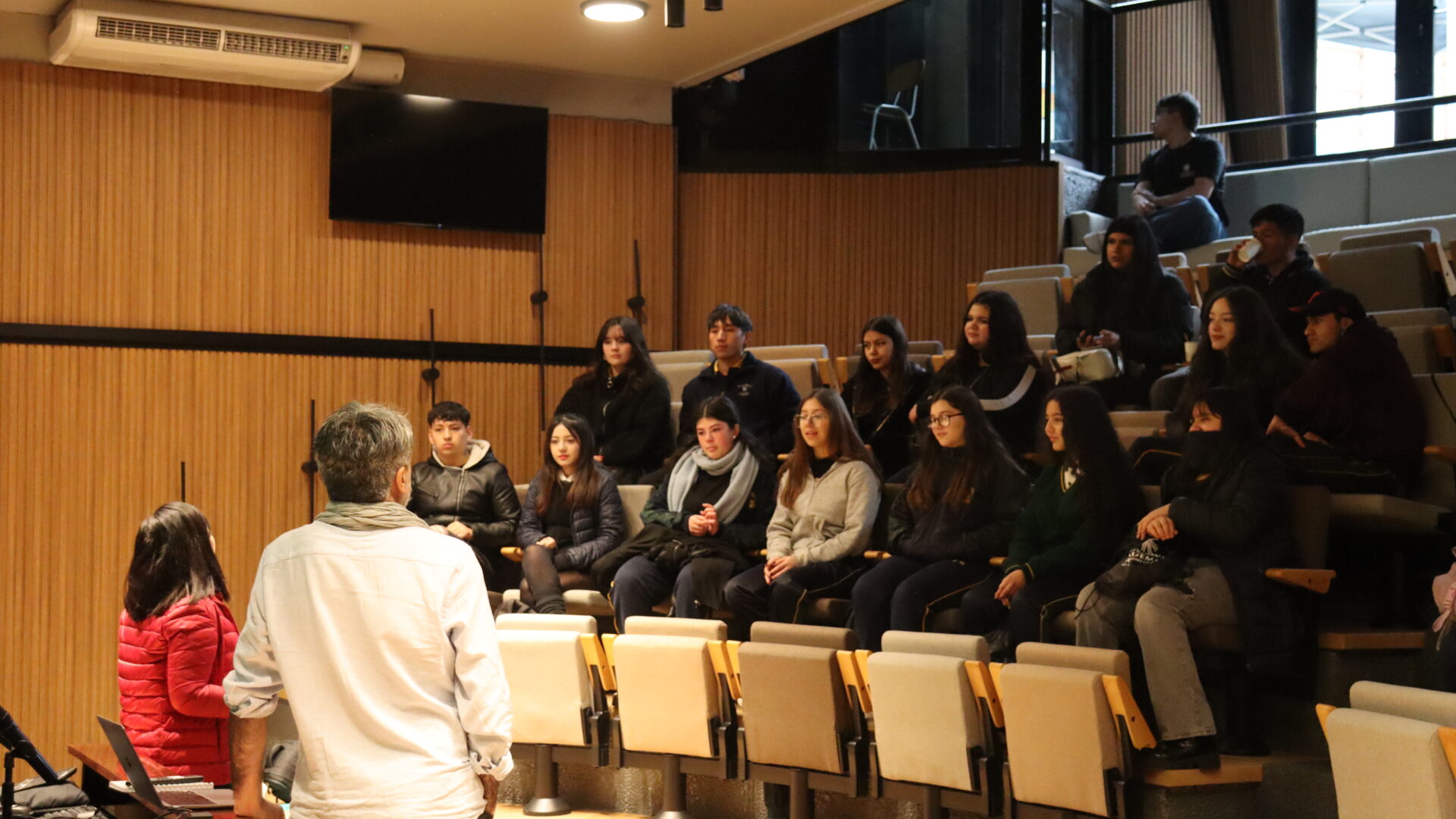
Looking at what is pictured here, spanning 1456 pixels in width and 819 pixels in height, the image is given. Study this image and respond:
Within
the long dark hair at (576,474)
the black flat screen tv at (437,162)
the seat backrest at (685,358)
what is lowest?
the long dark hair at (576,474)

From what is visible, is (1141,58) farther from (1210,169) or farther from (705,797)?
(705,797)

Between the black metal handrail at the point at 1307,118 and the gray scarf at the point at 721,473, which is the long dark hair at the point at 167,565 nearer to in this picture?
the gray scarf at the point at 721,473

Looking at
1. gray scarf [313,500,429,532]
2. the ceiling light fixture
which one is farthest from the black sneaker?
the ceiling light fixture

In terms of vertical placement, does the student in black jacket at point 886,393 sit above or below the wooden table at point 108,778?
above

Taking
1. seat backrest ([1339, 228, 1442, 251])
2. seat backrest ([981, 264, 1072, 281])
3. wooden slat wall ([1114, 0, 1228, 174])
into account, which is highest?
wooden slat wall ([1114, 0, 1228, 174])

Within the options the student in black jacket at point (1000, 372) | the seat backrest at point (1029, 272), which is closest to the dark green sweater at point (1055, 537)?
the student in black jacket at point (1000, 372)

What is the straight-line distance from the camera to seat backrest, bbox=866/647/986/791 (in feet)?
9.14

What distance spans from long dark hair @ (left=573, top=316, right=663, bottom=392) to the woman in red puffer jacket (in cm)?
200

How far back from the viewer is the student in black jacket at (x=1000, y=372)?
3830 mm

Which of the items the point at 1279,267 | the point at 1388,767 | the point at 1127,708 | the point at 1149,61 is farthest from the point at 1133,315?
the point at 1149,61

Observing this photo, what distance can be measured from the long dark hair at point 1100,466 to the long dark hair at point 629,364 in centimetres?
167

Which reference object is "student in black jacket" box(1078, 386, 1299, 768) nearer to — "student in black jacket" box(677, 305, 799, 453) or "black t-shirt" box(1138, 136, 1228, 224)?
"student in black jacket" box(677, 305, 799, 453)

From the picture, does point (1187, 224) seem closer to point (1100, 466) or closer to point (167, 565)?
point (1100, 466)

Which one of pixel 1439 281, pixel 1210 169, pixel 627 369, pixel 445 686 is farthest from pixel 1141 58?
pixel 445 686
